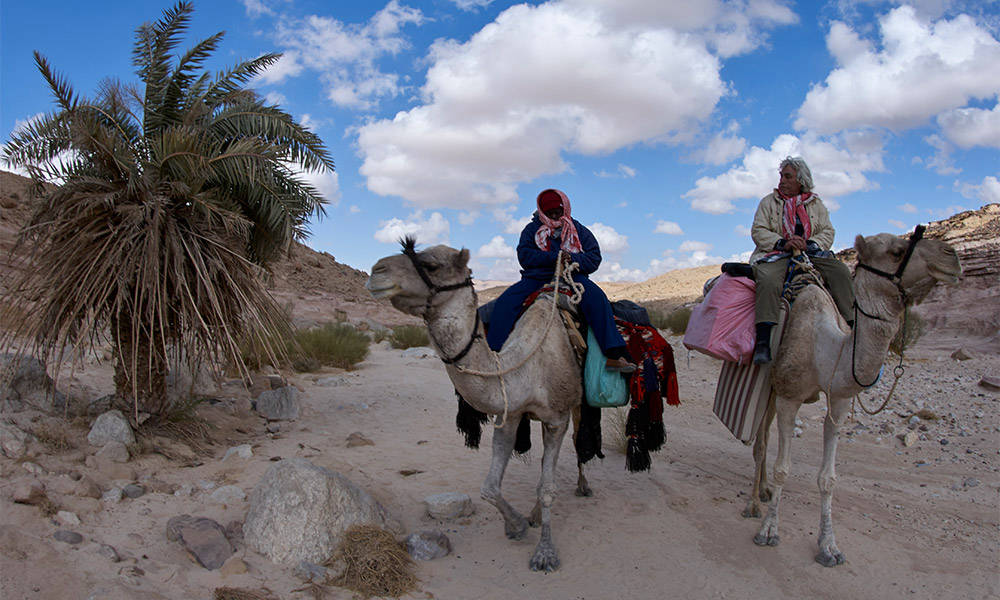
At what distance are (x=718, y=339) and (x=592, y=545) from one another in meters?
2.02

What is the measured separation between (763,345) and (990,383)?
714cm

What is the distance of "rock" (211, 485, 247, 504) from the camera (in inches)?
196

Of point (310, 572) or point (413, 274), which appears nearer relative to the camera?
point (413, 274)

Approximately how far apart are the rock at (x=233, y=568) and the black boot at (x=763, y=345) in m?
4.10

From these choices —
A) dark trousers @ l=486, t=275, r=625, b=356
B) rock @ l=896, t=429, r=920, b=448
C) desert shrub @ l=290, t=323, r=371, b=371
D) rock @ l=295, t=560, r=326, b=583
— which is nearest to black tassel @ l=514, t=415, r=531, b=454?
dark trousers @ l=486, t=275, r=625, b=356

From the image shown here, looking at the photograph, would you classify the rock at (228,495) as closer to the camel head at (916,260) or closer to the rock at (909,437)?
the camel head at (916,260)

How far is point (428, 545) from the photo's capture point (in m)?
4.59

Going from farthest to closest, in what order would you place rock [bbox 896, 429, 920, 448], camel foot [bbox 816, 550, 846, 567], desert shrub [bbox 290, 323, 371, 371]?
desert shrub [bbox 290, 323, 371, 371]
rock [bbox 896, 429, 920, 448]
camel foot [bbox 816, 550, 846, 567]

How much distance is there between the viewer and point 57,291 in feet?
17.7

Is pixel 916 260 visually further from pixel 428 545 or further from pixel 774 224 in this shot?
pixel 428 545

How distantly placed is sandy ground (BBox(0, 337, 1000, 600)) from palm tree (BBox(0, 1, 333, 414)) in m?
1.25

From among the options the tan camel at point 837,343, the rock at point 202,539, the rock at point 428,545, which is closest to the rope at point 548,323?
the rock at point 428,545

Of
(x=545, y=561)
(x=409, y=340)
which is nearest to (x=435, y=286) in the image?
(x=545, y=561)

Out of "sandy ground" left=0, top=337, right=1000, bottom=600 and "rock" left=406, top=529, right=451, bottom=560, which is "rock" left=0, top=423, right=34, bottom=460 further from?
"rock" left=406, top=529, right=451, bottom=560
